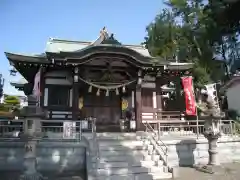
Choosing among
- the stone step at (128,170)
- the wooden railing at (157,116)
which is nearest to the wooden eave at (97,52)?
the wooden railing at (157,116)

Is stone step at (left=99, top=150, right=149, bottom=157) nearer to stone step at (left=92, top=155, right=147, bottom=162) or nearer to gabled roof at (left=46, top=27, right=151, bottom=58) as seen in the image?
stone step at (left=92, top=155, right=147, bottom=162)

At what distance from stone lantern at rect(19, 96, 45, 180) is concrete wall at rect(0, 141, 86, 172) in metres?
1.55

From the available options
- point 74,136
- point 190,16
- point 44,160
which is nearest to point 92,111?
point 74,136

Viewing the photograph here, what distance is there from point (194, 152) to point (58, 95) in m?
9.45

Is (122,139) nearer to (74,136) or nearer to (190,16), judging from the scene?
(74,136)

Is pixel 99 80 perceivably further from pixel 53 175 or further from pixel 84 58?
pixel 53 175

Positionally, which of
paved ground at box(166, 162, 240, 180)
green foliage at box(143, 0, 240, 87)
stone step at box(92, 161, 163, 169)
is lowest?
paved ground at box(166, 162, 240, 180)

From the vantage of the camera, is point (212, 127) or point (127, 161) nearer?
point (127, 161)

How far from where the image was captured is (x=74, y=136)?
12305 mm

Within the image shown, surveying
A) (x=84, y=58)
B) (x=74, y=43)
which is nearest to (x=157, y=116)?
(x=84, y=58)

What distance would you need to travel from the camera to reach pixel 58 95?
16.4 meters

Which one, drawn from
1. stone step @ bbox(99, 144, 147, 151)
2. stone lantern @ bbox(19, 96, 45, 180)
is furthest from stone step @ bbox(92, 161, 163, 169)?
stone lantern @ bbox(19, 96, 45, 180)

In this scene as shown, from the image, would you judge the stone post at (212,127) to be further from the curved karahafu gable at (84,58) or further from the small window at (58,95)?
the small window at (58,95)

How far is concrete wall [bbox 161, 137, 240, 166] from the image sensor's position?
12602mm
